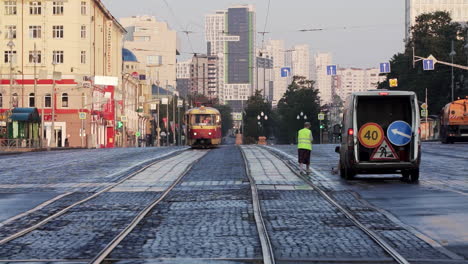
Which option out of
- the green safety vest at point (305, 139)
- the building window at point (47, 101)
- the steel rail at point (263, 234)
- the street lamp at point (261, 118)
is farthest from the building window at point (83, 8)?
the steel rail at point (263, 234)

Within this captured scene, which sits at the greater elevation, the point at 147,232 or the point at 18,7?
the point at 18,7

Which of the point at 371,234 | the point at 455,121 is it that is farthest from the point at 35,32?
the point at 371,234

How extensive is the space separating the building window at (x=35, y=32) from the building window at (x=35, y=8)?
69.5 inches

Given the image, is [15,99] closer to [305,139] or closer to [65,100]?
[65,100]

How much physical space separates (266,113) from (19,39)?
241ft

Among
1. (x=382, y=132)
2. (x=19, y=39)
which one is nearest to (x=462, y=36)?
(x=19, y=39)

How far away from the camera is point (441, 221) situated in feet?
41.3

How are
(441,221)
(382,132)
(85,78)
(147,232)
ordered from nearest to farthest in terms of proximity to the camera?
(147,232)
(441,221)
(382,132)
(85,78)

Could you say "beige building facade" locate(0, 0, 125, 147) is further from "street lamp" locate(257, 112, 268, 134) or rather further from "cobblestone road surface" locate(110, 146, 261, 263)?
"cobblestone road surface" locate(110, 146, 261, 263)

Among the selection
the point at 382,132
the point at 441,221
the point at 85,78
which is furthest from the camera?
the point at 85,78

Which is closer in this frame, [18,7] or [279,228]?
[279,228]

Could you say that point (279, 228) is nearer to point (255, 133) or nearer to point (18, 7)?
point (18, 7)

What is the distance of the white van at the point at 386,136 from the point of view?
69.5ft

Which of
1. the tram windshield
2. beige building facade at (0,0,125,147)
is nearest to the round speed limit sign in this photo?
the tram windshield
